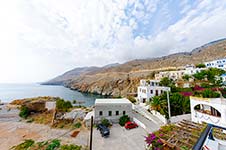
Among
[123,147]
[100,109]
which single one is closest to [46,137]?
[100,109]

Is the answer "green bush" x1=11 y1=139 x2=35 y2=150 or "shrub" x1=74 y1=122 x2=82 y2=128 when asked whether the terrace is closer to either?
"shrub" x1=74 y1=122 x2=82 y2=128

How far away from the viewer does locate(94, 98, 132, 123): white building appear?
19469mm

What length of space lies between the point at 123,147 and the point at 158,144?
144 inches

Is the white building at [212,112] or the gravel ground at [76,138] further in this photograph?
the gravel ground at [76,138]

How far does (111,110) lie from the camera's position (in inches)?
782

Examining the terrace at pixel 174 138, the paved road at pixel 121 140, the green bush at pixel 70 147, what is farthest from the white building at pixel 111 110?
the terrace at pixel 174 138

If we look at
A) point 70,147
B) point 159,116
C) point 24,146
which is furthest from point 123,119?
point 24,146

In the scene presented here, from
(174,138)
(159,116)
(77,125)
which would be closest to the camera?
(174,138)

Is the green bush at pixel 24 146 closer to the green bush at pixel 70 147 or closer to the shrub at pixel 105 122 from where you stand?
the green bush at pixel 70 147

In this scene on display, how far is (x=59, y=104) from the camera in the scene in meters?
25.7

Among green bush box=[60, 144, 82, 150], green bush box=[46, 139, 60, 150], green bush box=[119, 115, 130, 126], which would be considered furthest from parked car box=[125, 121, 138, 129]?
green bush box=[46, 139, 60, 150]

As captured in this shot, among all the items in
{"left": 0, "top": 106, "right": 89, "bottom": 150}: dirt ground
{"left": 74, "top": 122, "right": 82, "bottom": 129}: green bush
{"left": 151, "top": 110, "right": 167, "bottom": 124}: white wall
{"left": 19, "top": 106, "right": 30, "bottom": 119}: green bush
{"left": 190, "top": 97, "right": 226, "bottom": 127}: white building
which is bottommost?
{"left": 0, "top": 106, "right": 89, "bottom": 150}: dirt ground

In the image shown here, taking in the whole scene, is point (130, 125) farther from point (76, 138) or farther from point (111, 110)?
point (76, 138)

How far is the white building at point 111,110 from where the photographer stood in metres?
19.5
